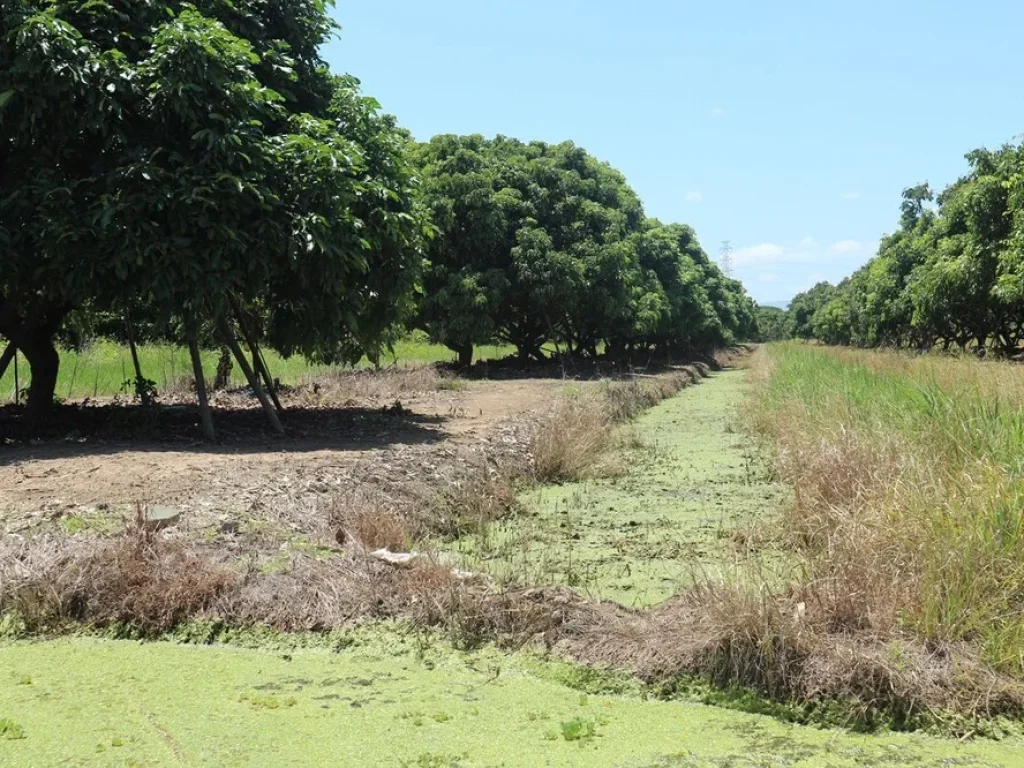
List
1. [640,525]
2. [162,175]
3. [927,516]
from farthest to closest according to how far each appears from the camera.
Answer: [162,175] → [640,525] → [927,516]

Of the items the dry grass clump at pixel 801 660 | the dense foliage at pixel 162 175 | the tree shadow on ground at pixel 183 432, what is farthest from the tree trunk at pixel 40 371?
the dry grass clump at pixel 801 660

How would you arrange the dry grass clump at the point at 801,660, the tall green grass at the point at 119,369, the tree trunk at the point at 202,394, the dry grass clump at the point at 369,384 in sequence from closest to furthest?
the dry grass clump at the point at 801,660 < the tree trunk at the point at 202,394 < the tall green grass at the point at 119,369 < the dry grass clump at the point at 369,384

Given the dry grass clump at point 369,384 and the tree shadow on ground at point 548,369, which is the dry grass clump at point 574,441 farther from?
the tree shadow on ground at point 548,369

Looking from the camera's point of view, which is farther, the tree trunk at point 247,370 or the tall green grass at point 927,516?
the tree trunk at point 247,370

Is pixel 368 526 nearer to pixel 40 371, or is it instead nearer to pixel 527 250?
pixel 40 371

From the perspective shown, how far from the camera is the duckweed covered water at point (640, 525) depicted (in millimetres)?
6156

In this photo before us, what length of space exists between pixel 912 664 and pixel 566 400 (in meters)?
10.1

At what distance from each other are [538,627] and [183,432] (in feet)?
23.1

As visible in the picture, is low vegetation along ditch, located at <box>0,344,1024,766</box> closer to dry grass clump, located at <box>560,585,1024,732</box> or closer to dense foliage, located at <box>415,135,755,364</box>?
dry grass clump, located at <box>560,585,1024,732</box>

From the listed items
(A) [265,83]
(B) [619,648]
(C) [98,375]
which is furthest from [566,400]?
(B) [619,648]

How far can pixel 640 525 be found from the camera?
795cm

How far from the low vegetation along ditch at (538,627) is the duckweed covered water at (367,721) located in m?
0.02

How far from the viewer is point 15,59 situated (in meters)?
8.96

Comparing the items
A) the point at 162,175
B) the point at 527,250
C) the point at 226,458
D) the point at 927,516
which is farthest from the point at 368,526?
the point at 527,250
